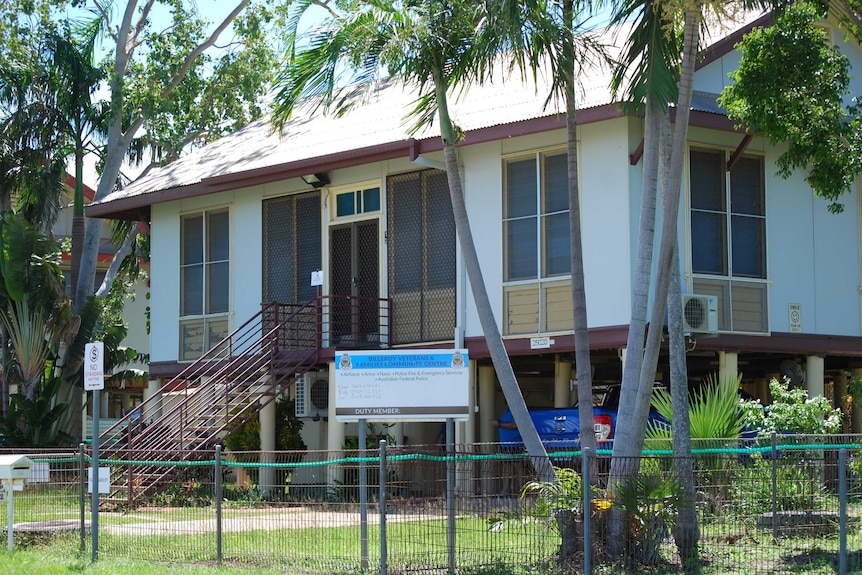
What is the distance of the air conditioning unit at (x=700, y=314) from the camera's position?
57.3 ft

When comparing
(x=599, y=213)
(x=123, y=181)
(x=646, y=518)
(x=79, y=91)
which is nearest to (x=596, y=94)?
(x=599, y=213)

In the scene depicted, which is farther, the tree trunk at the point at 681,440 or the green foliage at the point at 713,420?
the green foliage at the point at 713,420

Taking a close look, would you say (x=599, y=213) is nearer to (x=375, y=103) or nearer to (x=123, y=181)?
(x=375, y=103)

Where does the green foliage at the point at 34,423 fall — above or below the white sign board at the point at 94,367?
below

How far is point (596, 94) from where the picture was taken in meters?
18.2

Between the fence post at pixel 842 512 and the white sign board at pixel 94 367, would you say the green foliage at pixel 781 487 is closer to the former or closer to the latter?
the fence post at pixel 842 512

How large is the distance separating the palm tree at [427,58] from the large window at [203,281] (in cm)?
1083

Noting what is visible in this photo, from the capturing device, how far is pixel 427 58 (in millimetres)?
12984

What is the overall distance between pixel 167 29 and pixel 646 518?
2617 centimetres

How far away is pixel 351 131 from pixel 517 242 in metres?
4.73

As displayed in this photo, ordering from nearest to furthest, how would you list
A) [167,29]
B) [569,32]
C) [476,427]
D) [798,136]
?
[569,32]
[798,136]
[476,427]
[167,29]

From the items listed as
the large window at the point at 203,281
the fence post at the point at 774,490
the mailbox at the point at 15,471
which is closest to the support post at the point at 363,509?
the fence post at the point at 774,490

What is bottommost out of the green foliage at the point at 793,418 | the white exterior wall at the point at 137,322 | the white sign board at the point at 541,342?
the green foliage at the point at 793,418

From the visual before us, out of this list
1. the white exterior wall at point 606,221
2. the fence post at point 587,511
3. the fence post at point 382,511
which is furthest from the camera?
the white exterior wall at point 606,221
